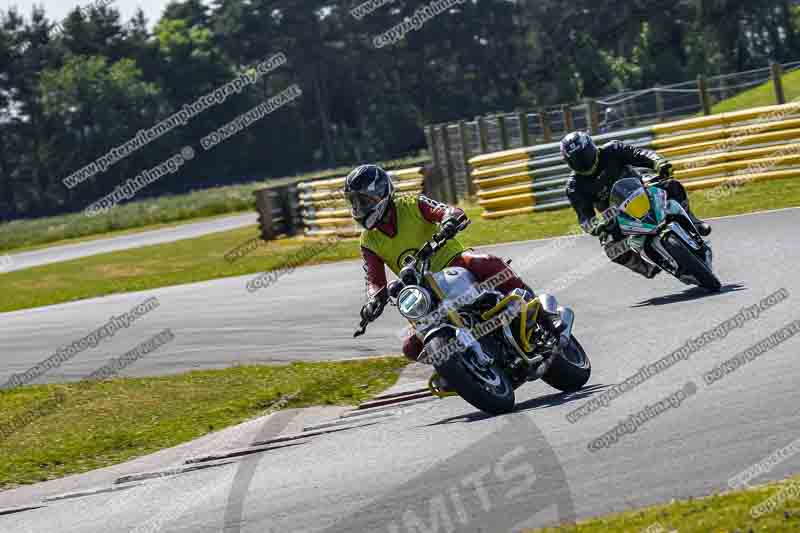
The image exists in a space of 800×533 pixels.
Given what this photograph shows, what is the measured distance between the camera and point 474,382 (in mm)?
8320

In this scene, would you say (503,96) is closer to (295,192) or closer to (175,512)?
(295,192)

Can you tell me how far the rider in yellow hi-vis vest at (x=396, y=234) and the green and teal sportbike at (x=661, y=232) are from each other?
3576 millimetres

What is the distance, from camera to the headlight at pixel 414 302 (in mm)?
8336

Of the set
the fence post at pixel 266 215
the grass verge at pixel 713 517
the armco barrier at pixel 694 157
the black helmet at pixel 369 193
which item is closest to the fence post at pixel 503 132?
the fence post at pixel 266 215

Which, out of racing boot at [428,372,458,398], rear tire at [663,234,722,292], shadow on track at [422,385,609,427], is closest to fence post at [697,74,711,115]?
rear tire at [663,234,722,292]

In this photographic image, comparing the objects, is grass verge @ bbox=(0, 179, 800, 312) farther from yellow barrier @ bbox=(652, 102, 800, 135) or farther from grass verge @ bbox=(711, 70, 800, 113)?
grass verge @ bbox=(711, 70, 800, 113)

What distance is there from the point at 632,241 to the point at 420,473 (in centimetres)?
600

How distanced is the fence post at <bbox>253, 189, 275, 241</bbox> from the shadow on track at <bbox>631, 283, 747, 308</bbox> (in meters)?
17.8

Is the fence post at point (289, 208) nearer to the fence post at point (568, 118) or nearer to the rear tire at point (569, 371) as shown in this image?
the fence post at point (568, 118)

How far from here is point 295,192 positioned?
3014 cm

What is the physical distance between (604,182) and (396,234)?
427 centimetres

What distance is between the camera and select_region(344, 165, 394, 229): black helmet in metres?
8.86

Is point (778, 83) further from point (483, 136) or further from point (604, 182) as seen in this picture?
point (604, 182)

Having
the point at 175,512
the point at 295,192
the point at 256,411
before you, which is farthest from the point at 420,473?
the point at 295,192
